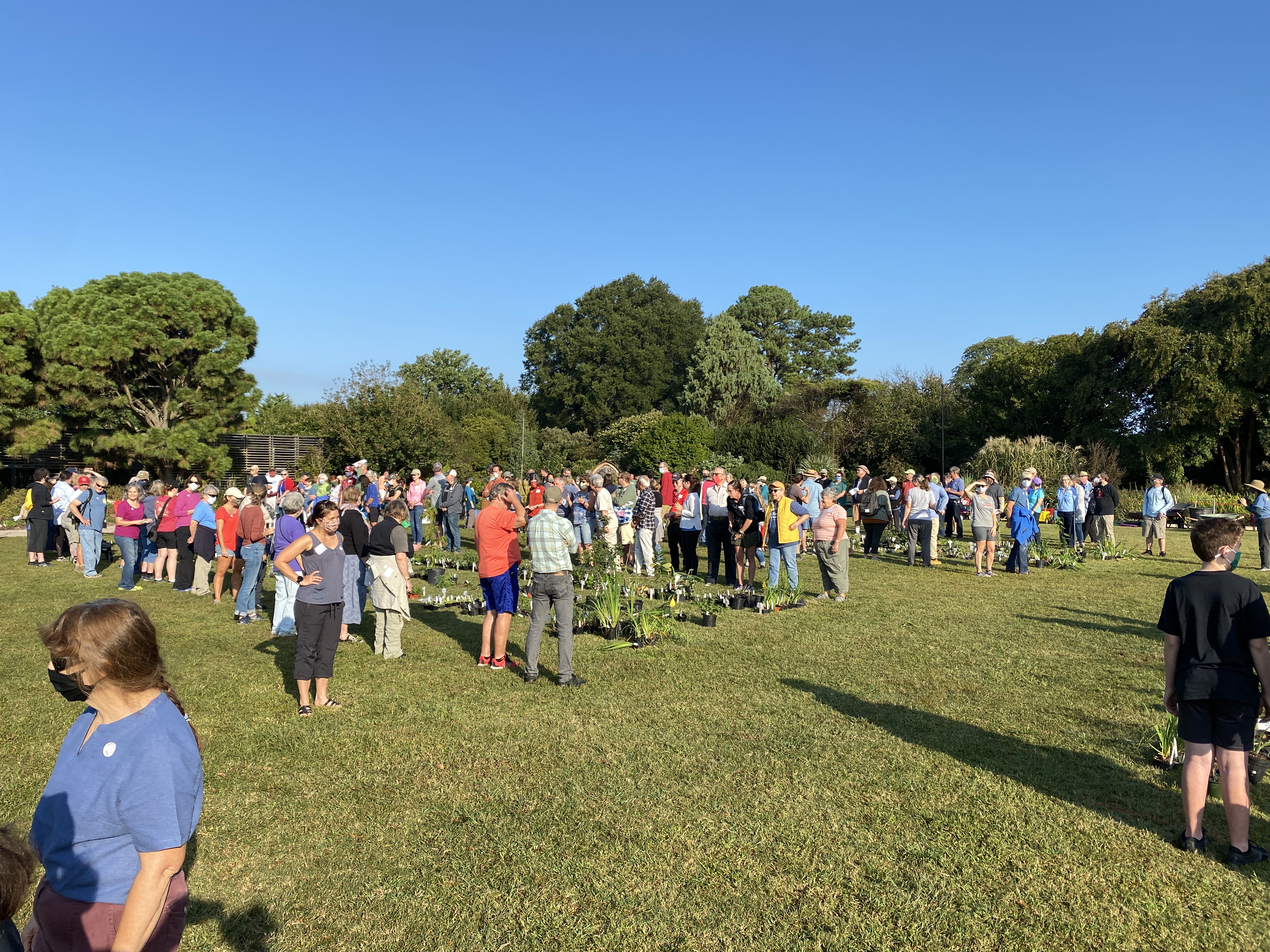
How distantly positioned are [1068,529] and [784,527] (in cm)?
957

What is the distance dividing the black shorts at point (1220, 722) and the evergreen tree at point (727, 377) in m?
44.4

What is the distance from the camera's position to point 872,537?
53.4ft

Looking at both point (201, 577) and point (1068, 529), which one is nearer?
point (201, 577)

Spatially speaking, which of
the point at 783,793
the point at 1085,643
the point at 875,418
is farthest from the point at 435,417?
the point at 783,793

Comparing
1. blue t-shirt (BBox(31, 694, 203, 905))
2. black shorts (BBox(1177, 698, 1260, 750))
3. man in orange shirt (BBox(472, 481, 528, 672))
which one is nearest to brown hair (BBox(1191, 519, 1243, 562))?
black shorts (BBox(1177, 698, 1260, 750))

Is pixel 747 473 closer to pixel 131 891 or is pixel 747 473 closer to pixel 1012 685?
pixel 1012 685

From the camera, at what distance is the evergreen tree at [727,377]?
160 ft

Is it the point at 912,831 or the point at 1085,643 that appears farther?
the point at 1085,643

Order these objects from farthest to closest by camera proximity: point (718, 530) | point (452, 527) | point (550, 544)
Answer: point (452, 527), point (718, 530), point (550, 544)

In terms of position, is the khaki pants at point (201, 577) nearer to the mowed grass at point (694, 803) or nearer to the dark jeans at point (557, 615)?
the mowed grass at point (694, 803)

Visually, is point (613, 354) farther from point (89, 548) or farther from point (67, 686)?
point (67, 686)

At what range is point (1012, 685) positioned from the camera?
720 cm

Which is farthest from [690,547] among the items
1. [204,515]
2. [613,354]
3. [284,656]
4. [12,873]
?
[613,354]

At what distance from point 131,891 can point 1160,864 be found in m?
4.50
